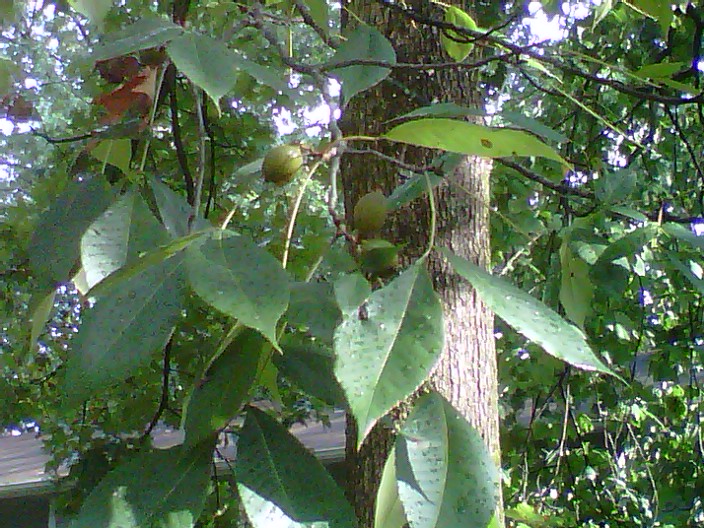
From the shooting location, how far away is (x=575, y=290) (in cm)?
72

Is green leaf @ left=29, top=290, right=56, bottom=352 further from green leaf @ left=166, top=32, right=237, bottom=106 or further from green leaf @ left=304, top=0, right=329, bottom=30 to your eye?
green leaf @ left=304, top=0, right=329, bottom=30

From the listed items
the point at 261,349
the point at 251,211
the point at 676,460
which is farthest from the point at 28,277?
the point at 676,460

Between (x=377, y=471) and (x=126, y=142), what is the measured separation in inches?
16.0

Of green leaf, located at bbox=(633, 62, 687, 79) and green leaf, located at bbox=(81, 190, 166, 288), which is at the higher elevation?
green leaf, located at bbox=(633, 62, 687, 79)

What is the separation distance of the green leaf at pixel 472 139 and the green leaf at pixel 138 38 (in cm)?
17

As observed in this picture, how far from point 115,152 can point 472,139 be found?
→ 352 mm

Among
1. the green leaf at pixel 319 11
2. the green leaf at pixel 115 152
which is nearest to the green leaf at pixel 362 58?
the green leaf at pixel 319 11

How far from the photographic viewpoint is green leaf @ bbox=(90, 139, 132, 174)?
0.64 meters

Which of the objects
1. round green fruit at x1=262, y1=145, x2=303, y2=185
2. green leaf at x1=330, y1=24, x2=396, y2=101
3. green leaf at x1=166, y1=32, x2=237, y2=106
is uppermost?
green leaf at x1=330, y1=24, x2=396, y2=101

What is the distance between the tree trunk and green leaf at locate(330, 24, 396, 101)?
0.17 meters

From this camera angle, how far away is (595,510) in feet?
7.46

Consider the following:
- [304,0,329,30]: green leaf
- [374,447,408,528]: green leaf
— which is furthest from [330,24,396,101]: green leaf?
[374,447,408,528]: green leaf

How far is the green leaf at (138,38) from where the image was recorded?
0.46 meters

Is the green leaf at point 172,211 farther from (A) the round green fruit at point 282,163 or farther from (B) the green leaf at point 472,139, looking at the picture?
(B) the green leaf at point 472,139
